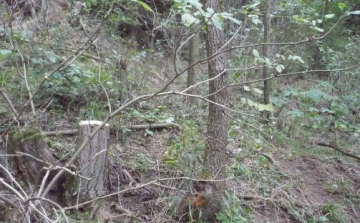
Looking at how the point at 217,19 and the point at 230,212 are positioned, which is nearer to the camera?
the point at 217,19

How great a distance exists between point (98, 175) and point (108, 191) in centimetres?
37

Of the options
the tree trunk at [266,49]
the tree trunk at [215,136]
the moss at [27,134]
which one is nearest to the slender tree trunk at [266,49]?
the tree trunk at [266,49]

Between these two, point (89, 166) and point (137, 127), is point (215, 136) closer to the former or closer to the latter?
point (89, 166)

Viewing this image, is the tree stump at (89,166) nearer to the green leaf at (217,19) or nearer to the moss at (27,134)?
the moss at (27,134)

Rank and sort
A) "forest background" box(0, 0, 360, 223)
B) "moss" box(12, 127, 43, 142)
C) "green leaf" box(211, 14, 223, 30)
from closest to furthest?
"green leaf" box(211, 14, 223, 30) < "forest background" box(0, 0, 360, 223) < "moss" box(12, 127, 43, 142)

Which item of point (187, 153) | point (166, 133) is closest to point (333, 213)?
point (187, 153)

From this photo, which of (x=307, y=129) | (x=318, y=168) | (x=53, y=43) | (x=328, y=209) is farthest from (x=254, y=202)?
(x=53, y=43)

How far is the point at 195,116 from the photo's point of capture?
6.39 meters

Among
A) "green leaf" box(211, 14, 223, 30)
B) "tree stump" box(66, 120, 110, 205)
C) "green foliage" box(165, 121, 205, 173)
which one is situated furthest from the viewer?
"green foliage" box(165, 121, 205, 173)

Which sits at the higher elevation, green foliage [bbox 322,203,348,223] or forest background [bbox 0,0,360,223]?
forest background [bbox 0,0,360,223]

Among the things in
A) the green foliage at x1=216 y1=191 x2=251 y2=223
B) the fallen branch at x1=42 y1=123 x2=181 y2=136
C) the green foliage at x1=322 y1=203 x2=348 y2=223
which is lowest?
the green foliage at x1=322 y1=203 x2=348 y2=223

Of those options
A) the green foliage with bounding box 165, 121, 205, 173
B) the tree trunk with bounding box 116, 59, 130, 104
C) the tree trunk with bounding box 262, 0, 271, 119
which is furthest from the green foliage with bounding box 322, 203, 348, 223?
the tree trunk with bounding box 116, 59, 130, 104

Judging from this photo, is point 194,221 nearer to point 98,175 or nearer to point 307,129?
point 98,175

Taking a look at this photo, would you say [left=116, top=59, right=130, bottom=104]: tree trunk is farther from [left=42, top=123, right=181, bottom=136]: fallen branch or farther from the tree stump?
the tree stump
